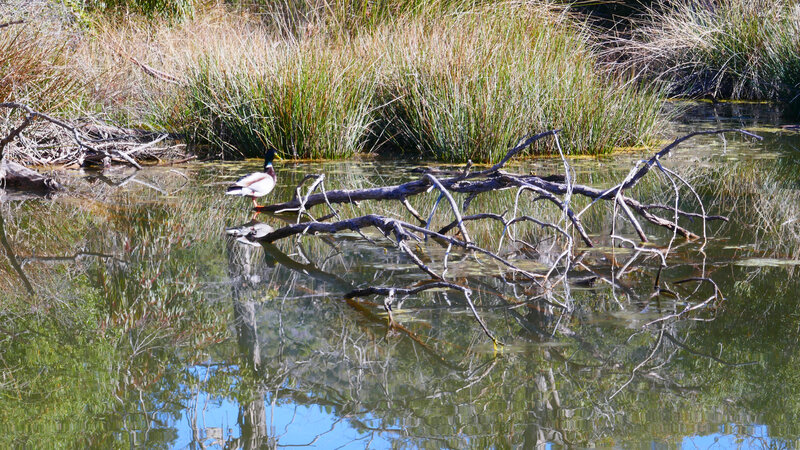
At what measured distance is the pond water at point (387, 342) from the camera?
2.09 meters

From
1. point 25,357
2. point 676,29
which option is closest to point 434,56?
point 25,357

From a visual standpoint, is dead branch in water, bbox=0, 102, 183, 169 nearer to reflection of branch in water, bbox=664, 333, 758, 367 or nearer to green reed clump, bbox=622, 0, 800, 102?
reflection of branch in water, bbox=664, 333, 758, 367

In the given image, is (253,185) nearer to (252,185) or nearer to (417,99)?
(252,185)

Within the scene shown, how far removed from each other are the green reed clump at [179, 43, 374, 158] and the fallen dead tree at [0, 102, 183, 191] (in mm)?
434

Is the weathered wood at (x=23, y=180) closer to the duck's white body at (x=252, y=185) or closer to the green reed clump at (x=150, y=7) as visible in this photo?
the duck's white body at (x=252, y=185)

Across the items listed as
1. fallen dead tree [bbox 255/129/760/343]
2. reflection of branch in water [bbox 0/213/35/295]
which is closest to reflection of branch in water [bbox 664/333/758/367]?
fallen dead tree [bbox 255/129/760/343]

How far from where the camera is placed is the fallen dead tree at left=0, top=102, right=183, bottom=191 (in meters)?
5.71

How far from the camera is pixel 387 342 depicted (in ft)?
8.70

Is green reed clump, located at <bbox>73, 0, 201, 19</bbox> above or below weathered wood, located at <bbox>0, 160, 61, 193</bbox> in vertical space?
above

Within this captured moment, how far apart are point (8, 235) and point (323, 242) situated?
5.64 feet

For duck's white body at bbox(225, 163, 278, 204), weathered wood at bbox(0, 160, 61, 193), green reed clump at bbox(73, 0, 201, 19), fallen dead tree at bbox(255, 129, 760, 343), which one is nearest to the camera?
fallen dead tree at bbox(255, 129, 760, 343)

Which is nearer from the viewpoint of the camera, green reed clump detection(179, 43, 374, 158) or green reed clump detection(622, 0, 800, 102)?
green reed clump detection(179, 43, 374, 158)

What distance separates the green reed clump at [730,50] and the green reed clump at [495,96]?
3.00 meters

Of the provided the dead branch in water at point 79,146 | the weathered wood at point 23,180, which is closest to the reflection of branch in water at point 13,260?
the weathered wood at point 23,180
